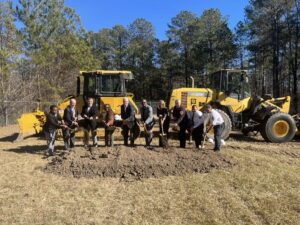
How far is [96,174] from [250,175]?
11.2 ft

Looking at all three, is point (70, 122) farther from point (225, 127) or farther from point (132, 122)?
point (225, 127)

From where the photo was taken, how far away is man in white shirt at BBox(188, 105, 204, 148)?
36.4 feet

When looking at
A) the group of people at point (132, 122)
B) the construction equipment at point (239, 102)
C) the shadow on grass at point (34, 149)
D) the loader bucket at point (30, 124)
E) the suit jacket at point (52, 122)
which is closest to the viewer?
the suit jacket at point (52, 122)

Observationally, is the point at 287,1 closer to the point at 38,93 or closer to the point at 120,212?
the point at 38,93

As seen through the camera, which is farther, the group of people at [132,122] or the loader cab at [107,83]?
the loader cab at [107,83]

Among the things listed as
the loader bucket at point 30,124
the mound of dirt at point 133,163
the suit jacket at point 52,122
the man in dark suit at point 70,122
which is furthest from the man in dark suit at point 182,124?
the loader bucket at point 30,124

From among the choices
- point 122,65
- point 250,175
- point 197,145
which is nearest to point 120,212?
point 250,175

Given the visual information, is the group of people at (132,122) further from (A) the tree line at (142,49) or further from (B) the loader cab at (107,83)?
(A) the tree line at (142,49)

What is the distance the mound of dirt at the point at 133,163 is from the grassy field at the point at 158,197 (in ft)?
1.06

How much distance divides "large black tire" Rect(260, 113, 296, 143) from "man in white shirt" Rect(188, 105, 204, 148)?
3641 millimetres

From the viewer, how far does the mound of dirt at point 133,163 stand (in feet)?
27.6

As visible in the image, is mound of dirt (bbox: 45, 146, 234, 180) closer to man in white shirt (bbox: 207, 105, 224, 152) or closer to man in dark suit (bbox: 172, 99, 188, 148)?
man in white shirt (bbox: 207, 105, 224, 152)

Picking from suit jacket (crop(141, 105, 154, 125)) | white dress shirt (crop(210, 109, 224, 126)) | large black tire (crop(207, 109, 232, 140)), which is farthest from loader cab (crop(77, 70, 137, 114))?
white dress shirt (crop(210, 109, 224, 126))

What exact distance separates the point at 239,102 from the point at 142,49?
142 feet
